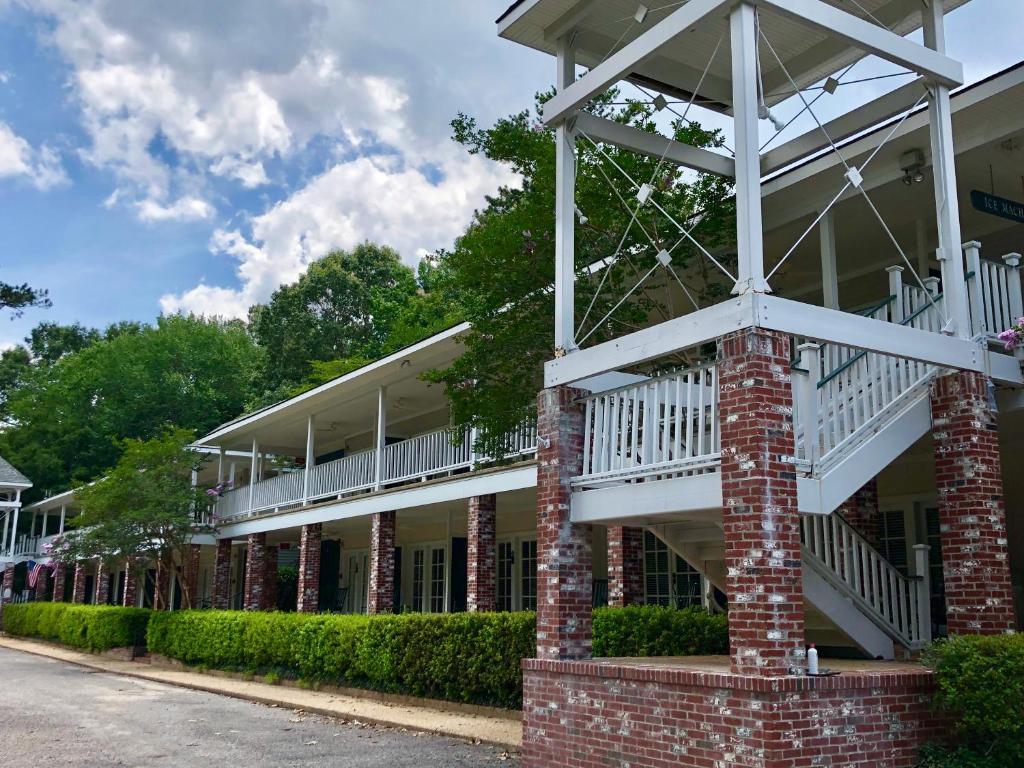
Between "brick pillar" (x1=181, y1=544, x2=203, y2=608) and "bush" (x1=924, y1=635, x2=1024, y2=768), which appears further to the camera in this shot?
"brick pillar" (x1=181, y1=544, x2=203, y2=608)

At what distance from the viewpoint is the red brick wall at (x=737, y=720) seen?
22.3 feet

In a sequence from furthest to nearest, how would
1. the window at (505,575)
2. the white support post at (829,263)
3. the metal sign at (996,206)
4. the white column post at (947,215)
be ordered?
the window at (505,575) → the white support post at (829,263) → the metal sign at (996,206) → the white column post at (947,215)

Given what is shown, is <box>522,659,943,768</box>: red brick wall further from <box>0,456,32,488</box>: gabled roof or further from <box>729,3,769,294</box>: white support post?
<box>0,456,32,488</box>: gabled roof

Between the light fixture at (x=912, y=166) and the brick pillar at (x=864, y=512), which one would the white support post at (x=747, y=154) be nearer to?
the brick pillar at (x=864, y=512)

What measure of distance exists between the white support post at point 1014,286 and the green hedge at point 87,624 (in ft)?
80.6

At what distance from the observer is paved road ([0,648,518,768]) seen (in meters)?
10.6

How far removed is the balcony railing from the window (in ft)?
7.73

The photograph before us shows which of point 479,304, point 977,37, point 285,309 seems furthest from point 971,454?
point 285,309

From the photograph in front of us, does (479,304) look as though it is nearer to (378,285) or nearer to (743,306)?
(743,306)

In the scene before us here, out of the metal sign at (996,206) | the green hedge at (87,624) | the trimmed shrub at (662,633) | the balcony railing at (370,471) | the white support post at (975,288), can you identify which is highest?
the metal sign at (996,206)

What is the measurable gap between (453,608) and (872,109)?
1536 cm

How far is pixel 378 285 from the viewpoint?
2077 inches

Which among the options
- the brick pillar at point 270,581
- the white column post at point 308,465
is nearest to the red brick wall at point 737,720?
the white column post at point 308,465

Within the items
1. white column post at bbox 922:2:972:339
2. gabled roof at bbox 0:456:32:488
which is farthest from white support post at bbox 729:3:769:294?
gabled roof at bbox 0:456:32:488
